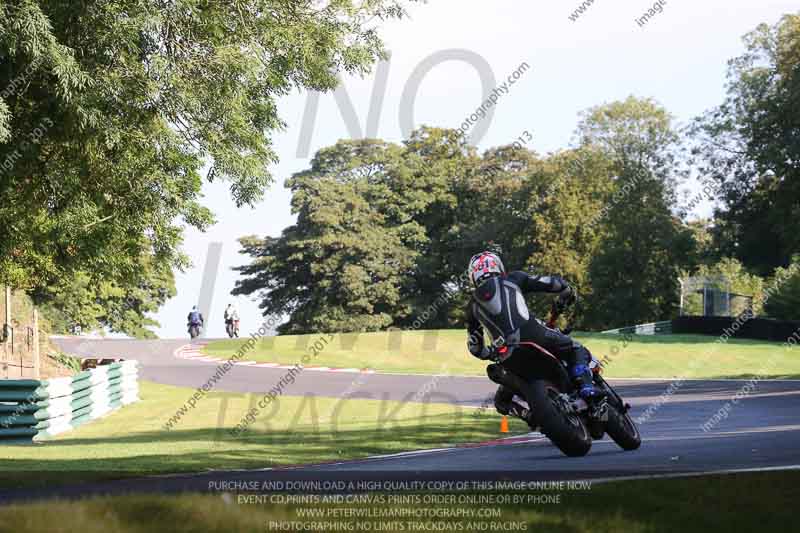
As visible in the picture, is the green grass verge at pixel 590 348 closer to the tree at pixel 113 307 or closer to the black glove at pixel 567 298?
the tree at pixel 113 307

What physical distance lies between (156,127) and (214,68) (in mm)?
1216

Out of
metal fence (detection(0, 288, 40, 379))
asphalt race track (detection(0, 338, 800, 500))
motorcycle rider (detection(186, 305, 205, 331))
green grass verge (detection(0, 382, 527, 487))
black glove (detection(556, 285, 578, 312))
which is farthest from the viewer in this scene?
motorcycle rider (detection(186, 305, 205, 331))

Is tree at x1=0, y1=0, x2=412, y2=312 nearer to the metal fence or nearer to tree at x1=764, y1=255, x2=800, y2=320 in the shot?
the metal fence

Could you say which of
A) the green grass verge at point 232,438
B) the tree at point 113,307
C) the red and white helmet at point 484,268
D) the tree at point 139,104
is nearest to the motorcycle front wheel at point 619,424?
the red and white helmet at point 484,268

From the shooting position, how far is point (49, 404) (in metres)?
21.8

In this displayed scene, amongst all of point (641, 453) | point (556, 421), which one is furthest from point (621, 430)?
point (556, 421)

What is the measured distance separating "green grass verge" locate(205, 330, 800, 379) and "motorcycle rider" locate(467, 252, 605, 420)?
89.7 feet

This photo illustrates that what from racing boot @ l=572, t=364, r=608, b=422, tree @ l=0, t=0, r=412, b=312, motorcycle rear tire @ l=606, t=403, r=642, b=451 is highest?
tree @ l=0, t=0, r=412, b=312

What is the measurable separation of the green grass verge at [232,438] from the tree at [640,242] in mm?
42581

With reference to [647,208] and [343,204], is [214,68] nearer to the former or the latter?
[343,204]

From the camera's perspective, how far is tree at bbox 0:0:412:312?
1417 centimetres

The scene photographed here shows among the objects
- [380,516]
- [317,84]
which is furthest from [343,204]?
[380,516]

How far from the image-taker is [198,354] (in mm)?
47656

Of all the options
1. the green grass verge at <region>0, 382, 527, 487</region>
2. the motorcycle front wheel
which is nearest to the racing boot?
the motorcycle front wheel
